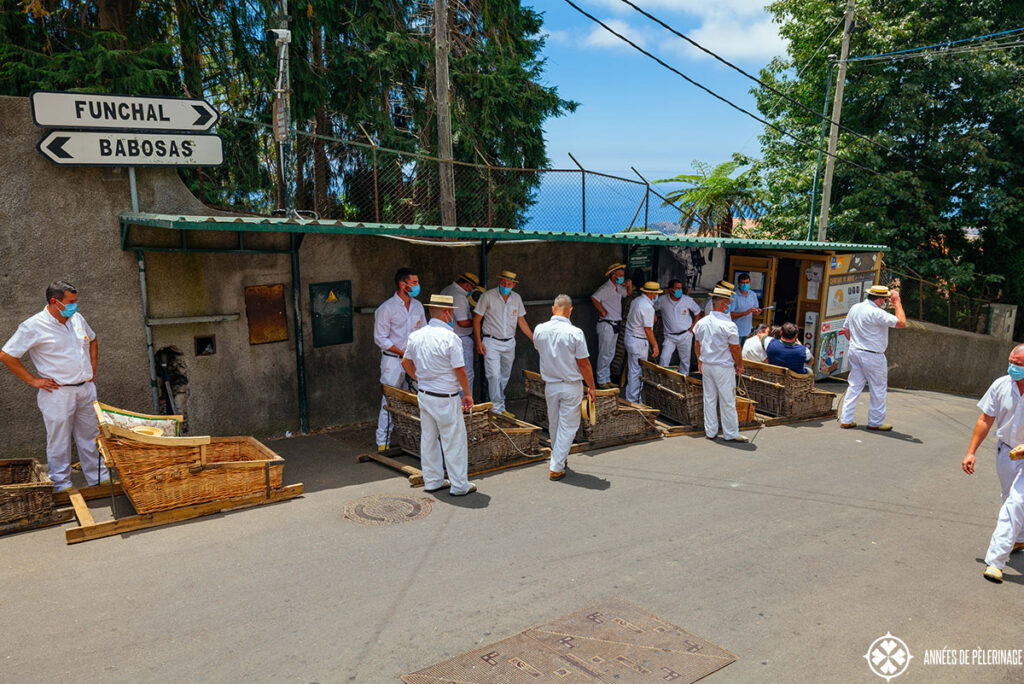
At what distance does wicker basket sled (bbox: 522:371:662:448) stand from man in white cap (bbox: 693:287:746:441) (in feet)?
2.57

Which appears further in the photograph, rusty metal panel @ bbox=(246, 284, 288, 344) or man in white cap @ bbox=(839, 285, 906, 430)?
man in white cap @ bbox=(839, 285, 906, 430)

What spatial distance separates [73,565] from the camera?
5.39 m

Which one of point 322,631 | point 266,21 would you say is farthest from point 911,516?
point 266,21

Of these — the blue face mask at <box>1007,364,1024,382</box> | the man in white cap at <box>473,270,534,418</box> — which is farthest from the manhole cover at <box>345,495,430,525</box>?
the blue face mask at <box>1007,364,1024,382</box>

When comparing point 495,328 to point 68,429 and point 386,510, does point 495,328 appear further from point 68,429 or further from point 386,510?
point 68,429

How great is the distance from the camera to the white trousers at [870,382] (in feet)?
32.8

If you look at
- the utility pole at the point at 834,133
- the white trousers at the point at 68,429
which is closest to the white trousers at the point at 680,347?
the white trousers at the point at 68,429

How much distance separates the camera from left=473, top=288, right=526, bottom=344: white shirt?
992 centimetres

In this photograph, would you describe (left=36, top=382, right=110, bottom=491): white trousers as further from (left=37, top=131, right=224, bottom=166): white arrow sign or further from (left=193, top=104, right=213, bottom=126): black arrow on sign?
(left=193, top=104, right=213, bottom=126): black arrow on sign

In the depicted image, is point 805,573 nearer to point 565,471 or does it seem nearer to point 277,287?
point 565,471

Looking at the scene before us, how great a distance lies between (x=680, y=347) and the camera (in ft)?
39.3

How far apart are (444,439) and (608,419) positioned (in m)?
2.69

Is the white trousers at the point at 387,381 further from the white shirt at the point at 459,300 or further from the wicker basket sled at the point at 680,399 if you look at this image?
the wicker basket sled at the point at 680,399

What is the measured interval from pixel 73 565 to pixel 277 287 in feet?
13.3
